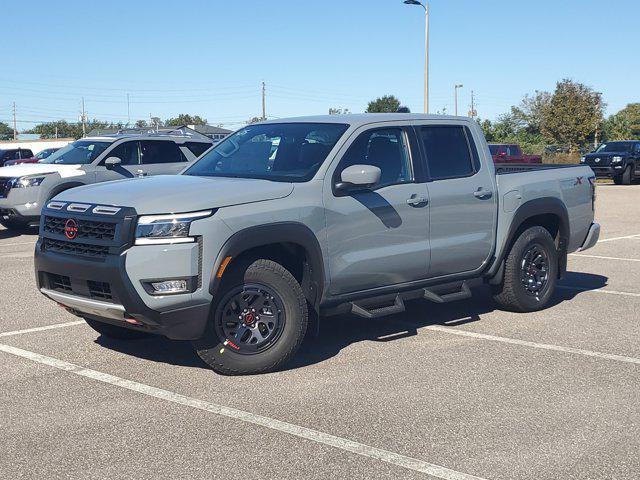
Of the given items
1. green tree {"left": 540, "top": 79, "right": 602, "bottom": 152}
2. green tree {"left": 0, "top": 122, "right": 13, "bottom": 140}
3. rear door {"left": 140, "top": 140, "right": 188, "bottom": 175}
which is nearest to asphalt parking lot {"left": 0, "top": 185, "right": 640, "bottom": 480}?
rear door {"left": 140, "top": 140, "right": 188, "bottom": 175}

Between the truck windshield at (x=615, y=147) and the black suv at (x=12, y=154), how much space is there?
916 inches

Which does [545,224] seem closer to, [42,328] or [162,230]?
[162,230]

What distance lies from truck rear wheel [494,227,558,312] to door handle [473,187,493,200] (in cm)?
64

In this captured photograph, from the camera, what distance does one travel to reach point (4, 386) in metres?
5.58

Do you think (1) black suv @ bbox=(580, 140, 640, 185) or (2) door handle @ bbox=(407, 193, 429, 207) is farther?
(1) black suv @ bbox=(580, 140, 640, 185)

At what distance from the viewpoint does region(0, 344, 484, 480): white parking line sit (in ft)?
13.8

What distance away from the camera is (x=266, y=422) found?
486 centimetres

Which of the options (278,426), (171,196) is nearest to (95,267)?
(171,196)

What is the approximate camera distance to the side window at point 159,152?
51.3ft

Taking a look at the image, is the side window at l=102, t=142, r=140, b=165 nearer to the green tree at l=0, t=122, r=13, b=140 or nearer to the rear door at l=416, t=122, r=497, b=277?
the rear door at l=416, t=122, r=497, b=277

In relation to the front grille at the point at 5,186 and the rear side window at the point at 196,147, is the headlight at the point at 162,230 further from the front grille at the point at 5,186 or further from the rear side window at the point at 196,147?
the rear side window at the point at 196,147

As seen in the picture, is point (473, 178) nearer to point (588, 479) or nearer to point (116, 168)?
point (588, 479)

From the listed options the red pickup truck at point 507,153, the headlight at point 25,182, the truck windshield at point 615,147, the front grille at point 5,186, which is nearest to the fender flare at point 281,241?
the headlight at point 25,182

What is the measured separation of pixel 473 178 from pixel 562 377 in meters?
2.16
